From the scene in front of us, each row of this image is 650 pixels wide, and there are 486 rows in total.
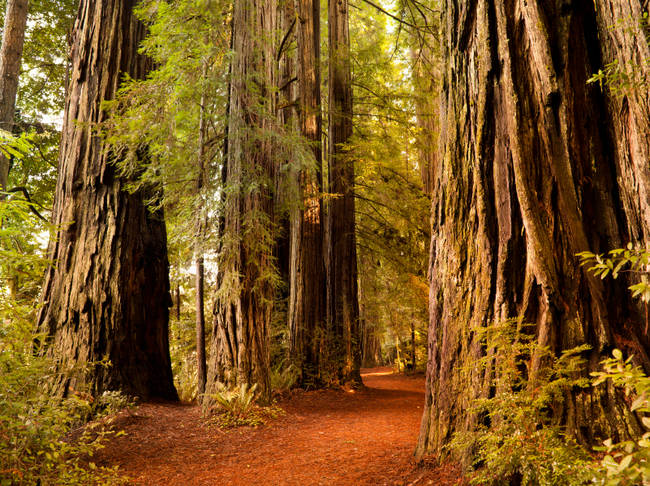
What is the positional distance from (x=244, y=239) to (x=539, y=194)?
12.3ft

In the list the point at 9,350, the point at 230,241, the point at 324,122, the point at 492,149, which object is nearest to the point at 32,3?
the point at 324,122

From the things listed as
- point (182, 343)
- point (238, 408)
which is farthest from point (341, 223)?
point (182, 343)

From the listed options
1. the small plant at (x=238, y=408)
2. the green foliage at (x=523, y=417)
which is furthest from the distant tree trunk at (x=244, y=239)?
the green foliage at (x=523, y=417)

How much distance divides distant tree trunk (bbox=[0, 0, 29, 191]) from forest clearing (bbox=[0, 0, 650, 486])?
41 millimetres

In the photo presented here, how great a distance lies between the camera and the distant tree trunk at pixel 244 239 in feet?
17.8

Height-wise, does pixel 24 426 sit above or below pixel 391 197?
below

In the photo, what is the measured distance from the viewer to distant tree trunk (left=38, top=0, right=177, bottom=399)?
5449 mm

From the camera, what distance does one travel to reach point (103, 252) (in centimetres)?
570

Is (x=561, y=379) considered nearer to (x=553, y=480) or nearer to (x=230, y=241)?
(x=553, y=480)

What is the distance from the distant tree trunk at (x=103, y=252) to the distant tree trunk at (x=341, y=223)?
10.1 feet

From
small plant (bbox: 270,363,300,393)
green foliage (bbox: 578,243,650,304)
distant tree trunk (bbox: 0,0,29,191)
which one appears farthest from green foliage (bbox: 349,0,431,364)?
green foliage (bbox: 578,243,650,304)

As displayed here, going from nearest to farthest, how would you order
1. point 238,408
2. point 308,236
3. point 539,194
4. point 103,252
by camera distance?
1. point 539,194
2. point 238,408
3. point 103,252
4. point 308,236

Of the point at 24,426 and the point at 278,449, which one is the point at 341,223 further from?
the point at 24,426

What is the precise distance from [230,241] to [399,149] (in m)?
5.51
